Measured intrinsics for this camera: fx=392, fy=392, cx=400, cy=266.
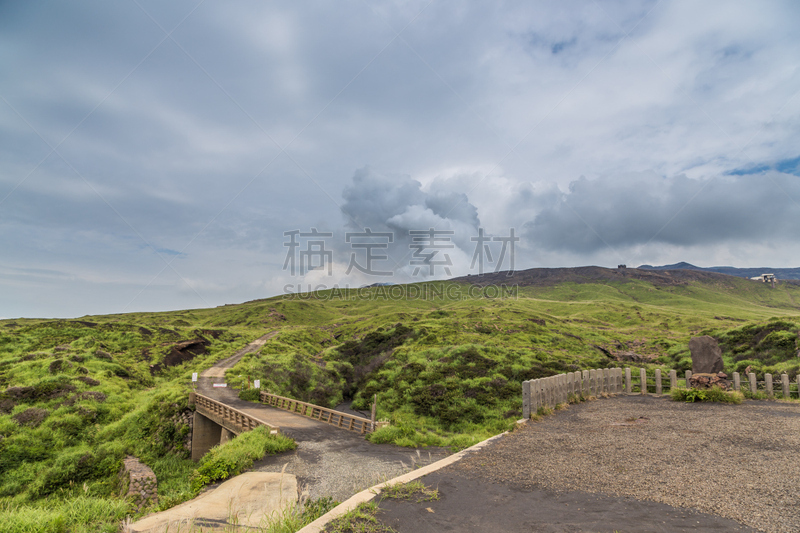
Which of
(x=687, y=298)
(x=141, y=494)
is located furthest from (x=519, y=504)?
(x=687, y=298)

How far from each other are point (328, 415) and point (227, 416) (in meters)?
6.88

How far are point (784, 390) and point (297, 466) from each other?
68.9 ft

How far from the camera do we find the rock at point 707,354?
66.1 ft

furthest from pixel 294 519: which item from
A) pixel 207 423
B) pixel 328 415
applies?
pixel 207 423

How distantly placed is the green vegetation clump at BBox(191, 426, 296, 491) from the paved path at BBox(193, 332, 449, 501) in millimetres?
A: 418

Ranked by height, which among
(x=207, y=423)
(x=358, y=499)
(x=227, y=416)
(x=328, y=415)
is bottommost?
(x=207, y=423)

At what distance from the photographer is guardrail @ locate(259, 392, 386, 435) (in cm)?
1916

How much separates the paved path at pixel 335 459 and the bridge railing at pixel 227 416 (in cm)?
137

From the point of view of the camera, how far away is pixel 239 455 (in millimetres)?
14219

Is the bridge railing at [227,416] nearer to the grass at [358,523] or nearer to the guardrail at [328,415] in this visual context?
the guardrail at [328,415]

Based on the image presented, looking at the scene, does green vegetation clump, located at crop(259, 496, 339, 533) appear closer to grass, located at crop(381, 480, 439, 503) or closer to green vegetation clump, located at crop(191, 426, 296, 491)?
grass, located at crop(381, 480, 439, 503)

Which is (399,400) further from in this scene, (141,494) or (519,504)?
(519,504)

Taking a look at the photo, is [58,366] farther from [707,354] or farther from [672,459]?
[707,354]

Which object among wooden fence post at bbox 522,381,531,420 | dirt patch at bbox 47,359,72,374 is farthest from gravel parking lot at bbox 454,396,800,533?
dirt patch at bbox 47,359,72,374
